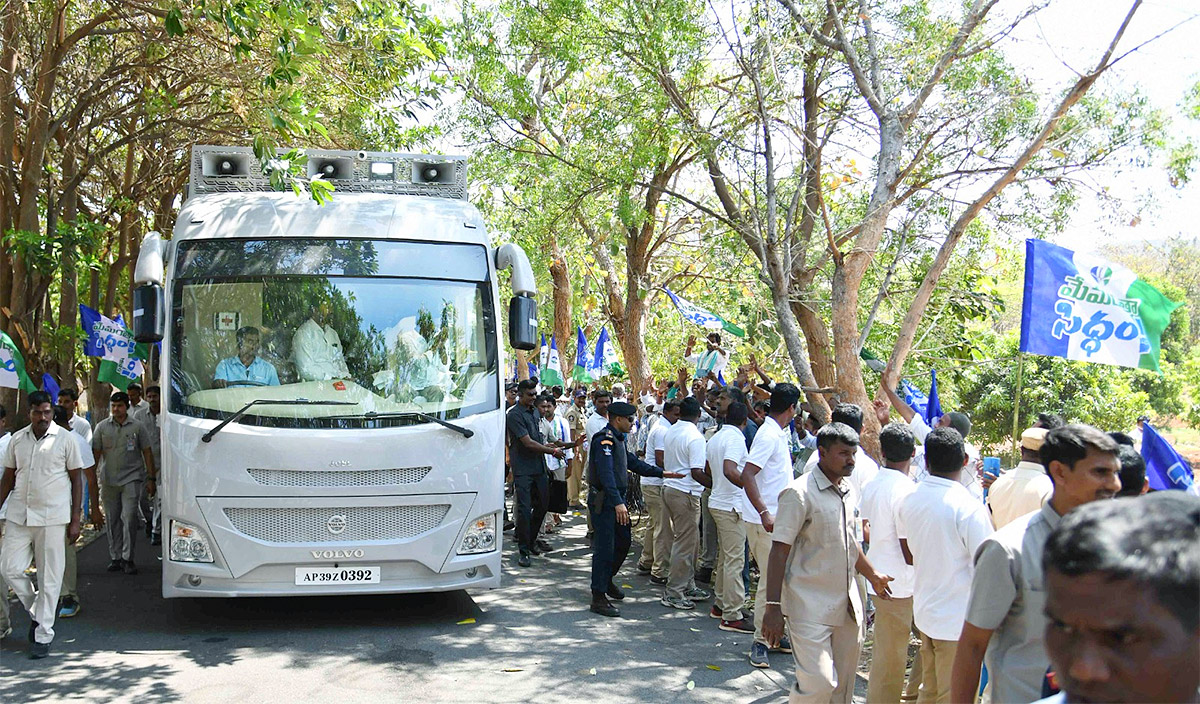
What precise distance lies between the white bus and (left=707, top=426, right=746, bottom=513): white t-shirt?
5.76 ft

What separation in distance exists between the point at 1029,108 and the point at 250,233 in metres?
7.36

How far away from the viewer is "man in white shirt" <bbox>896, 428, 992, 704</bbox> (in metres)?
5.17

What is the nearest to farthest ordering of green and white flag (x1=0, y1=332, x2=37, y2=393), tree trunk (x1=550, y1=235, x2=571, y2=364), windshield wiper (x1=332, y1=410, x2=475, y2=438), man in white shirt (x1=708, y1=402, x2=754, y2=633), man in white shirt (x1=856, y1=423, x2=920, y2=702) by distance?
man in white shirt (x1=856, y1=423, x2=920, y2=702) < windshield wiper (x1=332, y1=410, x2=475, y2=438) < man in white shirt (x1=708, y1=402, x2=754, y2=633) < green and white flag (x1=0, y1=332, x2=37, y2=393) < tree trunk (x1=550, y1=235, x2=571, y2=364)

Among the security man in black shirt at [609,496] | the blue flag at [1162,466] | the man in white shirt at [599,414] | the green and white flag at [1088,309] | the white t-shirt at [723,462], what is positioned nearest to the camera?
the blue flag at [1162,466]

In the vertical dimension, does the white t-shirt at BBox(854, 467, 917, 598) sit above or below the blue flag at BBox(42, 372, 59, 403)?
below

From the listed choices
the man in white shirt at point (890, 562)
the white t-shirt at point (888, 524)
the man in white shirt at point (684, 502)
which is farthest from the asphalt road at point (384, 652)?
the white t-shirt at point (888, 524)

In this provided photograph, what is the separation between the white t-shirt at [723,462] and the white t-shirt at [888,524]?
2.17 metres

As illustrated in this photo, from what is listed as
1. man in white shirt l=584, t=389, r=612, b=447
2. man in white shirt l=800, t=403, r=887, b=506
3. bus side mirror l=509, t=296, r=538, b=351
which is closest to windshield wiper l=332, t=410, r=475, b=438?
bus side mirror l=509, t=296, r=538, b=351

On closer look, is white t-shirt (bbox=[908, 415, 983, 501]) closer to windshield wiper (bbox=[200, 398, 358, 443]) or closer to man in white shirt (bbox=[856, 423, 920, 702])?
man in white shirt (bbox=[856, 423, 920, 702])

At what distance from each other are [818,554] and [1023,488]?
1354 millimetres

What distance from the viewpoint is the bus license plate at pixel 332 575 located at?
8.16 meters

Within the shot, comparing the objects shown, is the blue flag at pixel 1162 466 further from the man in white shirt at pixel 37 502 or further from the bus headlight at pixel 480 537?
the man in white shirt at pixel 37 502

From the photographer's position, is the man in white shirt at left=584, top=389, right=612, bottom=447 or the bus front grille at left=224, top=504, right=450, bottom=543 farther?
the man in white shirt at left=584, top=389, right=612, bottom=447

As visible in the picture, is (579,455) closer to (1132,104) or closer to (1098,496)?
(1132,104)
